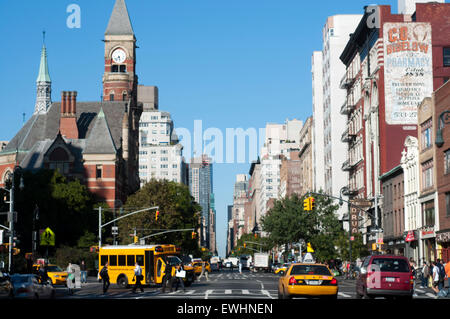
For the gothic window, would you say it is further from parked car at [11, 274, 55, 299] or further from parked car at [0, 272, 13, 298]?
parked car at [0, 272, 13, 298]

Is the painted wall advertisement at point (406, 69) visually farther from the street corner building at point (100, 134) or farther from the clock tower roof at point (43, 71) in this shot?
the clock tower roof at point (43, 71)

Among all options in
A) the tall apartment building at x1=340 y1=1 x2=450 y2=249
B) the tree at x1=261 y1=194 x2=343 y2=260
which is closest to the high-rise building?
the tree at x1=261 y1=194 x2=343 y2=260

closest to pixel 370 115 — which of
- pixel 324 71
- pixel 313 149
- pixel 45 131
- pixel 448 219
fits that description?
pixel 448 219

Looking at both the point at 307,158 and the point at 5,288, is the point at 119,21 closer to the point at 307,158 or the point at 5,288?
the point at 307,158

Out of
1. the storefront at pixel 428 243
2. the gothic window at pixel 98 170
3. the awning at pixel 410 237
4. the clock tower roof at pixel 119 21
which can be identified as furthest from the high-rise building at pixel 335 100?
the clock tower roof at pixel 119 21

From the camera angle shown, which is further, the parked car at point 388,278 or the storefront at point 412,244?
the storefront at point 412,244

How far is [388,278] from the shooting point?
95.6 feet

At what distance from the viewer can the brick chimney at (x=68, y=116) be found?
128m

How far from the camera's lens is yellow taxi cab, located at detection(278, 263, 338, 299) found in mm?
27661

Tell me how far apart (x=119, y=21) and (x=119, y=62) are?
8.55 m

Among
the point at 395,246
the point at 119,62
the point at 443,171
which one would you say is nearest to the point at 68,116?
the point at 119,62

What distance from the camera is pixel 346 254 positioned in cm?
7669

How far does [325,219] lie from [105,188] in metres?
40.7

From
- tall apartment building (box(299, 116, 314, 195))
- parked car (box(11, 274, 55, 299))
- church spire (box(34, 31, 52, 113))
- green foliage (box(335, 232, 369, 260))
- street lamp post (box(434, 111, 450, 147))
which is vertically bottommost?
parked car (box(11, 274, 55, 299))
